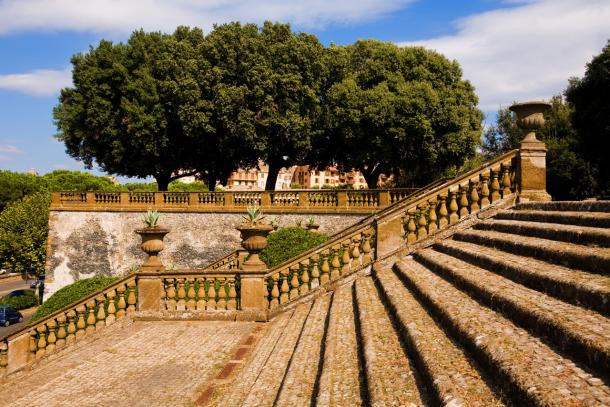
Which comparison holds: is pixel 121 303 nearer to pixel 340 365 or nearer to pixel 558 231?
pixel 340 365

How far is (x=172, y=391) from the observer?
6.08 m

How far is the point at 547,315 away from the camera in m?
3.97

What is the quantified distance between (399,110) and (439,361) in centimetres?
2376

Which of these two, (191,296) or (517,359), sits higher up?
(517,359)

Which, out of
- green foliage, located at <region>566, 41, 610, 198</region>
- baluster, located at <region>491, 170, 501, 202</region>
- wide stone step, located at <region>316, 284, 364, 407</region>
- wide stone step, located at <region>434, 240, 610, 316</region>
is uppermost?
green foliage, located at <region>566, 41, 610, 198</region>

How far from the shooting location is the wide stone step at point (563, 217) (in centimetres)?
607

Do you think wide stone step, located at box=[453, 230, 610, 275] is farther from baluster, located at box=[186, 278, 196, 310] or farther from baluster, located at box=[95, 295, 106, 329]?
baluster, located at box=[95, 295, 106, 329]

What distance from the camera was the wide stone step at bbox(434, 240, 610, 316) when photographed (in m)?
4.05

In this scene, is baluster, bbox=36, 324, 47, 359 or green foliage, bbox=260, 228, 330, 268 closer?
baluster, bbox=36, 324, 47, 359

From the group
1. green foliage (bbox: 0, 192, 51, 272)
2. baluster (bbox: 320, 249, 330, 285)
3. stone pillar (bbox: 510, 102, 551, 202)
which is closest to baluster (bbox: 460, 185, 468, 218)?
stone pillar (bbox: 510, 102, 551, 202)

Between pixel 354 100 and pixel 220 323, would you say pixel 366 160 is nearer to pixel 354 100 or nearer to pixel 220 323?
pixel 354 100

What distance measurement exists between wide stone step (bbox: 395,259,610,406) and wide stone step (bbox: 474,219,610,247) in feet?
5.59

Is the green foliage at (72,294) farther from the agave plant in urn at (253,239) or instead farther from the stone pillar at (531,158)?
the stone pillar at (531,158)

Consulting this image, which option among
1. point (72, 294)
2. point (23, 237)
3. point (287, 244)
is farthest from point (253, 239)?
point (23, 237)
